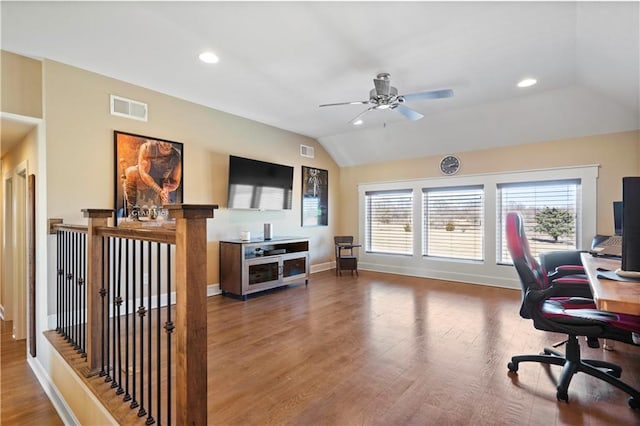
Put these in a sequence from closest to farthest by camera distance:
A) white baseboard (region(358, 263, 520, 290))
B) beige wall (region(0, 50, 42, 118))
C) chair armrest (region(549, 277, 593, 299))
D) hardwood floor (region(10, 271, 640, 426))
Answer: hardwood floor (region(10, 271, 640, 426)) < chair armrest (region(549, 277, 593, 299)) < beige wall (region(0, 50, 42, 118)) < white baseboard (region(358, 263, 520, 290))

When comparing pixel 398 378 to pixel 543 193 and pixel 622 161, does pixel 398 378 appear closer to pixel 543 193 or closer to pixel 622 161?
pixel 543 193

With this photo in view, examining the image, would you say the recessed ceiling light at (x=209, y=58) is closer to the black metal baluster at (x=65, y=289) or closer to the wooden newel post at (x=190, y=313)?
the black metal baluster at (x=65, y=289)

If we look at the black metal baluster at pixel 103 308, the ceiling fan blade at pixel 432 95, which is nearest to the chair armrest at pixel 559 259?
the ceiling fan blade at pixel 432 95

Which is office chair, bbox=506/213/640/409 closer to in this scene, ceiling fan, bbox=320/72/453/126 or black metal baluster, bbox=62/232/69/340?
ceiling fan, bbox=320/72/453/126

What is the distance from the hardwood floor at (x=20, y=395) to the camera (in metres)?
2.29

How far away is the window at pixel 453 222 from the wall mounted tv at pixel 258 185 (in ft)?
9.13

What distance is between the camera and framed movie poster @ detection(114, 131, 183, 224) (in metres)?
3.81

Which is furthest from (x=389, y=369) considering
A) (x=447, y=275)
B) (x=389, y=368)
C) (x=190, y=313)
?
(x=447, y=275)

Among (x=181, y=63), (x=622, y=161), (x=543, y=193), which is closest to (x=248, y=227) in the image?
(x=181, y=63)

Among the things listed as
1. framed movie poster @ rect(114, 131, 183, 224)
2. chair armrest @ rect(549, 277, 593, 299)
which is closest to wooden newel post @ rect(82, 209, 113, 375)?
framed movie poster @ rect(114, 131, 183, 224)

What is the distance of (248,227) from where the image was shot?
5352 millimetres

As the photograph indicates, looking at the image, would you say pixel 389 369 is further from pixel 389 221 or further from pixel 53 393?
A: pixel 389 221

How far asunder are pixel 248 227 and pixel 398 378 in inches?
142

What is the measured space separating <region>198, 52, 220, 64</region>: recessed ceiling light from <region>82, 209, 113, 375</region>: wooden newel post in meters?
1.86
